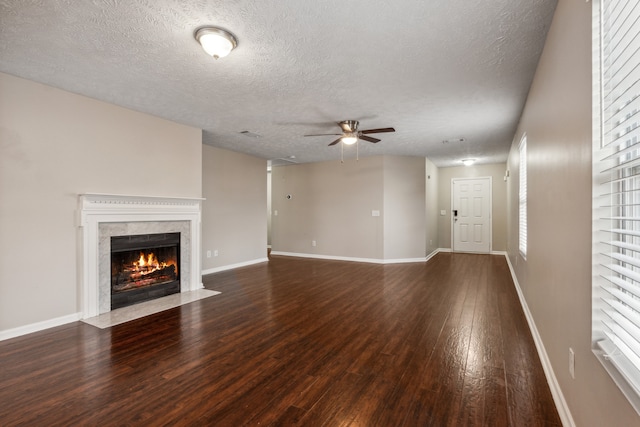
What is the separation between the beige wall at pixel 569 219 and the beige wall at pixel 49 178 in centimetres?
444

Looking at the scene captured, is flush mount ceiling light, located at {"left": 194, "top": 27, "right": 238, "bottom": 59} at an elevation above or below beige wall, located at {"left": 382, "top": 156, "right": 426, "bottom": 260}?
above

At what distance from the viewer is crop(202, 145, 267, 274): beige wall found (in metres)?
5.78

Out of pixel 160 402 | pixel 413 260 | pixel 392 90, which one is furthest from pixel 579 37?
pixel 413 260

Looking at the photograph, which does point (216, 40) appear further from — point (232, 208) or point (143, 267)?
point (232, 208)

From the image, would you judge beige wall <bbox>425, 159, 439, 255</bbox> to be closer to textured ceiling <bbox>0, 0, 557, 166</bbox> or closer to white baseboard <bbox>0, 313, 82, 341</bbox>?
textured ceiling <bbox>0, 0, 557, 166</bbox>

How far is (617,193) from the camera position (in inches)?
43.2

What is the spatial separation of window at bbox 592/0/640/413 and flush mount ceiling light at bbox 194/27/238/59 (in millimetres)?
2180

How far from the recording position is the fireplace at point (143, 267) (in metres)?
3.80

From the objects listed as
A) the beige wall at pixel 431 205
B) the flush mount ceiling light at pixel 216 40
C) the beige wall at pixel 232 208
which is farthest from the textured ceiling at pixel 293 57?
the beige wall at pixel 431 205

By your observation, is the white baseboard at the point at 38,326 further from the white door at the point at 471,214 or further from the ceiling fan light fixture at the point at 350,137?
the white door at the point at 471,214

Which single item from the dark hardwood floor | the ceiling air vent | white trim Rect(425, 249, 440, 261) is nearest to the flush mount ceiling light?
the dark hardwood floor

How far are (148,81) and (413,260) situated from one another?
6187mm

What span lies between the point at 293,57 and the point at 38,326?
3.70 meters

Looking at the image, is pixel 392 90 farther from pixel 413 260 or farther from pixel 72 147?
pixel 413 260
